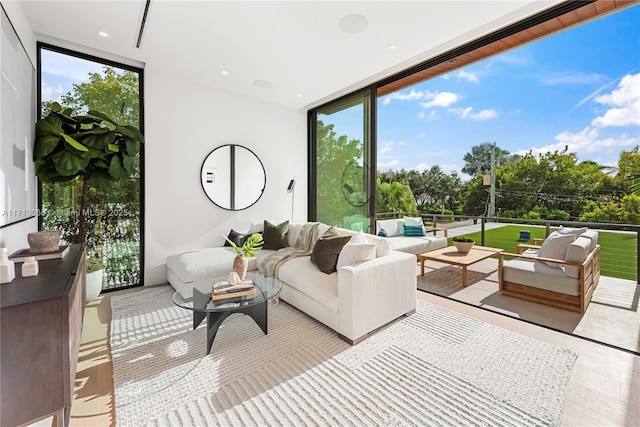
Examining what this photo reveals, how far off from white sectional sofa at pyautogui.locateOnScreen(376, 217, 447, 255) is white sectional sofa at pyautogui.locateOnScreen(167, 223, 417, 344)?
1.63 m

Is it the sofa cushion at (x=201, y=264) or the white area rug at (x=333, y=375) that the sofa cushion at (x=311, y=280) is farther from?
the sofa cushion at (x=201, y=264)

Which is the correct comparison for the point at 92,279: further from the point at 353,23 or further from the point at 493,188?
the point at 493,188

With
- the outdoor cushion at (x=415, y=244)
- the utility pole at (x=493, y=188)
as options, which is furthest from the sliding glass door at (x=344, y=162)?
the utility pole at (x=493, y=188)

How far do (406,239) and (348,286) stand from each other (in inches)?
126

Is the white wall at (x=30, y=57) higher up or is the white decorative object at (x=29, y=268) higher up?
the white wall at (x=30, y=57)

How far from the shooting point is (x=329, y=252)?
2.84 metres

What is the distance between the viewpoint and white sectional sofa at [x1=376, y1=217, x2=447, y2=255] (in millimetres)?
4605

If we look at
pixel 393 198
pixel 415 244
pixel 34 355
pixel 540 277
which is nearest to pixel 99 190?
pixel 34 355

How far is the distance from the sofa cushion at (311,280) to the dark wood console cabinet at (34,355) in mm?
1684

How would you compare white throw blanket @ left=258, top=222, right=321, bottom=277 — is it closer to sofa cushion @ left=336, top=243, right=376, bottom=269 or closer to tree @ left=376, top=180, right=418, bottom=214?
sofa cushion @ left=336, top=243, right=376, bottom=269

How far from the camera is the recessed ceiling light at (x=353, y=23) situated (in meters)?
2.50

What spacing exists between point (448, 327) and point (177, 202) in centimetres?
366

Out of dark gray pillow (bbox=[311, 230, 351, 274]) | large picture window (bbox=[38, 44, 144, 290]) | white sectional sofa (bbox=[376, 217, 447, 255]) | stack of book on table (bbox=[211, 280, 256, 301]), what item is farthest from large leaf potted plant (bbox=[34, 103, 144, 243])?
white sectional sofa (bbox=[376, 217, 447, 255])

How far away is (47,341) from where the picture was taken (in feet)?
4.18
